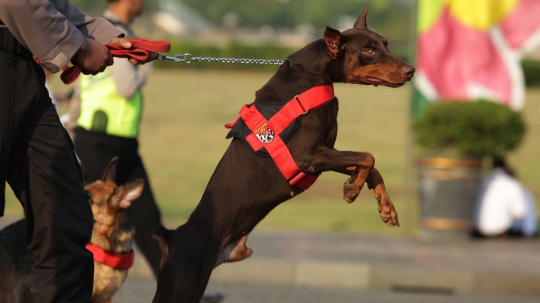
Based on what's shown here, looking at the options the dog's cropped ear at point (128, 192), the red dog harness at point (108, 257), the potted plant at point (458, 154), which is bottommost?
the potted plant at point (458, 154)

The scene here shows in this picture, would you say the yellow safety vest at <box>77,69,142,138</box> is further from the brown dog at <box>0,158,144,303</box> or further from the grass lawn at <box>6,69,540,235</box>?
the grass lawn at <box>6,69,540,235</box>

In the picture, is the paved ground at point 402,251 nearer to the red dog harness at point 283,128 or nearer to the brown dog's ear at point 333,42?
the red dog harness at point 283,128

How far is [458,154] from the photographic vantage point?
1089 centimetres

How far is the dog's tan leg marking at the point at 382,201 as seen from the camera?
4391 mm

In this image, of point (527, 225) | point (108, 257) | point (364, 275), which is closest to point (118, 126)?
point (108, 257)

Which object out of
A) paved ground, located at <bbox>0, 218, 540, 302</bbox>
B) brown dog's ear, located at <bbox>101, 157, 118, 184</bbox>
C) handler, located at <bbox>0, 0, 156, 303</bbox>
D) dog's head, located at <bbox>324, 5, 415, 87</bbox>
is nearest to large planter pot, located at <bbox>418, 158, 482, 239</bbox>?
paved ground, located at <bbox>0, 218, 540, 302</bbox>

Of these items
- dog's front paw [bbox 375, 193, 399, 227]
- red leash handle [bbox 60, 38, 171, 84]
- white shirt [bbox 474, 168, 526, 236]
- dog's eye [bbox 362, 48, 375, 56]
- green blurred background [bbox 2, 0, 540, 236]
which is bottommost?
green blurred background [bbox 2, 0, 540, 236]

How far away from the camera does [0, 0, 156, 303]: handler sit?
380 cm

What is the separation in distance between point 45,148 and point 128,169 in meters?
2.10

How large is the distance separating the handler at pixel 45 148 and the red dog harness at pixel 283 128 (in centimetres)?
76

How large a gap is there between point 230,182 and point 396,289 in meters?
4.47

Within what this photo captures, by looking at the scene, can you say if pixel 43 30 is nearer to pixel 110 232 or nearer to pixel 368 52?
pixel 368 52

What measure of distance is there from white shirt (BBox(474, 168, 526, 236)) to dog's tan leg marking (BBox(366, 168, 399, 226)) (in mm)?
6707

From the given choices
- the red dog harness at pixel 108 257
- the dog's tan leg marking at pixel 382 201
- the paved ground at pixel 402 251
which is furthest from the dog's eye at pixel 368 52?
the paved ground at pixel 402 251
